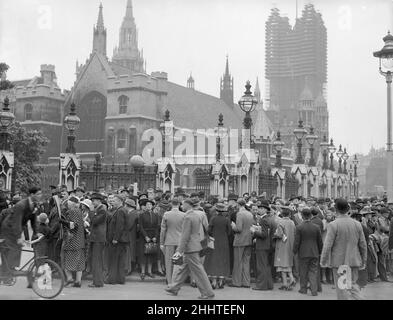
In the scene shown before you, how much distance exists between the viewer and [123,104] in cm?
5153

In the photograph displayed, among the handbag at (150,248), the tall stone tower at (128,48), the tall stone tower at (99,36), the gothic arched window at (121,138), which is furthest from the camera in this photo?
the tall stone tower at (128,48)

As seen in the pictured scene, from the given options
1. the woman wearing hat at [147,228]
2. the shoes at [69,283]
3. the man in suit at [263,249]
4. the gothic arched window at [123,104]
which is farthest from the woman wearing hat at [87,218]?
the gothic arched window at [123,104]

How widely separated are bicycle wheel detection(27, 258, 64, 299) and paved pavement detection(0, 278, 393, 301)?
0.65 ft

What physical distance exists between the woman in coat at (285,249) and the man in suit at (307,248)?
19.6 inches

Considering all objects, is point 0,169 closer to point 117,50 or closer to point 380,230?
point 380,230

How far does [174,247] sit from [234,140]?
52.1 meters

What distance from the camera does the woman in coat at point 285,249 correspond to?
38.1 ft

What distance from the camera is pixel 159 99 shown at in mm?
53031

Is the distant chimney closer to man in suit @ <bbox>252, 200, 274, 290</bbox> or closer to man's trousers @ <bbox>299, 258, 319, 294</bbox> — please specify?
man in suit @ <bbox>252, 200, 274, 290</bbox>

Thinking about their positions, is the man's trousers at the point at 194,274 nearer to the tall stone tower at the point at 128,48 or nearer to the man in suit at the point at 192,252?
the man in suit at the point at 192,252

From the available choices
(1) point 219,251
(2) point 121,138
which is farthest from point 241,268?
(2) point 121,138

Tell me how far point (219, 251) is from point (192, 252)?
1.86 meters

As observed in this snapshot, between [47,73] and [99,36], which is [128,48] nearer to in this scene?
[99,36]
